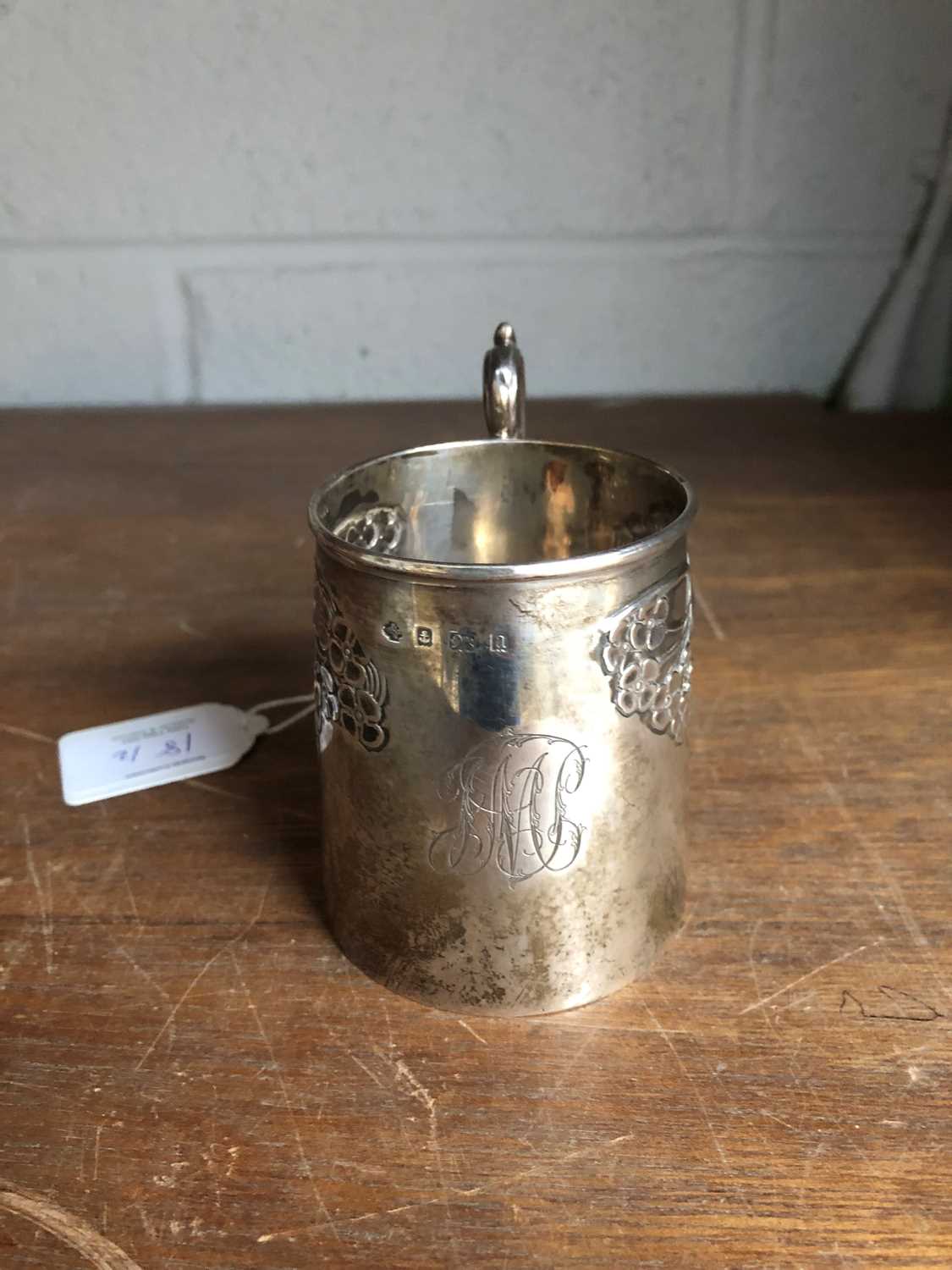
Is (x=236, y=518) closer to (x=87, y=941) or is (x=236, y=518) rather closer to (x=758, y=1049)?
(x=87, y=941)

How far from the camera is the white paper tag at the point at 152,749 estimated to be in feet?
1.75

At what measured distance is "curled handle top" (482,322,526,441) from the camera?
1.53 ft

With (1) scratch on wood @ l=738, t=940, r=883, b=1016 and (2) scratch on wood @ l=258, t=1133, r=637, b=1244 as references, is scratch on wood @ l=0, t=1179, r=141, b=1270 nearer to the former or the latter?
(2) scratch on wood @ l=258, t=1133, r=637, b=1244

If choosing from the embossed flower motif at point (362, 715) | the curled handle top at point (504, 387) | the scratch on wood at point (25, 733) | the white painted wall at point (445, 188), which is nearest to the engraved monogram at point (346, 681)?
the embossed flower motif at point (362, 715)

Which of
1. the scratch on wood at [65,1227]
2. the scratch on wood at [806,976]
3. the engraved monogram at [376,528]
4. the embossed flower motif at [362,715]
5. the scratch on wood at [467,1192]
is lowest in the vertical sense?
the scratch on wood at [806,976]

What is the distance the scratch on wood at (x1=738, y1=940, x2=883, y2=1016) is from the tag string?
270 mm

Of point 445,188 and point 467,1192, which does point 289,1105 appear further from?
point 445,188

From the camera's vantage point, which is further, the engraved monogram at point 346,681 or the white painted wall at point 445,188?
the white painted wall at point 445,188

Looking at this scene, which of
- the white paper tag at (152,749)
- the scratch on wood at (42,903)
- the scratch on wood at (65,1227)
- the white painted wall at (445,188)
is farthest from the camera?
the white painted wall at (445,188)

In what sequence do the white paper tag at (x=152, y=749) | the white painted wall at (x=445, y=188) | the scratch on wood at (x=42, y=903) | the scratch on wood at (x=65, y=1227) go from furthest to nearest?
the white painted wall at (x=445, y=188) < the white paper tag at (x=152, y=749) < the scratch on wood at (x=42, y=903) < the scratch on wood at (x=65, y=1227)

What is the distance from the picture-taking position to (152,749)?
56 cm

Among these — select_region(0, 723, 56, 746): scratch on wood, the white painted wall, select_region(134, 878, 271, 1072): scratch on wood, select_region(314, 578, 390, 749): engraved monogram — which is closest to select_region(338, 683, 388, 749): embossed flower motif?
Answer: select_region(314, 578, 390, 749): engraved monogram

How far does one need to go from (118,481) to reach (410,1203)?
73 cm

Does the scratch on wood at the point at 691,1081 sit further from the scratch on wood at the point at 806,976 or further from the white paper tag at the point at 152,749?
the white paper tag at the point at 152,749
